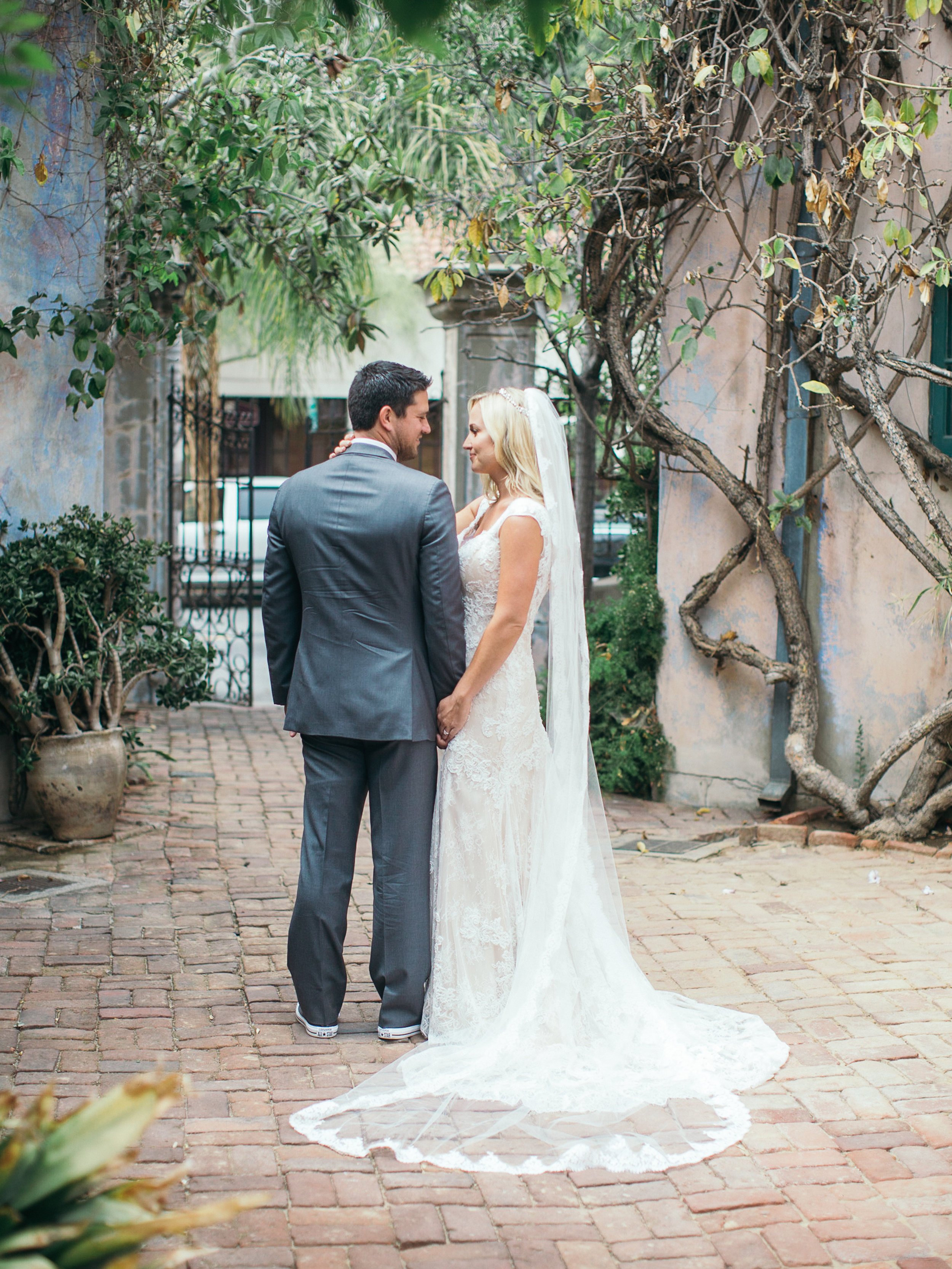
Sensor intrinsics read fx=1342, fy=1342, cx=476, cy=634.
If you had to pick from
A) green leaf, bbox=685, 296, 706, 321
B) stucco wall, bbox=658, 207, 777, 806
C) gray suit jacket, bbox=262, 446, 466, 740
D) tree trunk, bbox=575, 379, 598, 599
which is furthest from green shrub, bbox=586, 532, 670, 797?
gray suit jacket, bbox=262, 446, 466, 740

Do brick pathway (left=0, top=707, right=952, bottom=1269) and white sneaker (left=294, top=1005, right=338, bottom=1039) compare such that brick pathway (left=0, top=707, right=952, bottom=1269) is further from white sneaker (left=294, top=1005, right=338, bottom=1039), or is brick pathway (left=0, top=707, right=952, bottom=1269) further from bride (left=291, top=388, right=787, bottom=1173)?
bride (left=291, top=388, right=787, bottom=1173)

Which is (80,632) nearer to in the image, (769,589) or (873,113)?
(769,589)

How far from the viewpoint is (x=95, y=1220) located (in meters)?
1.88

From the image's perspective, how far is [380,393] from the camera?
4316 millimetres

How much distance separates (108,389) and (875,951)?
24.5 ft

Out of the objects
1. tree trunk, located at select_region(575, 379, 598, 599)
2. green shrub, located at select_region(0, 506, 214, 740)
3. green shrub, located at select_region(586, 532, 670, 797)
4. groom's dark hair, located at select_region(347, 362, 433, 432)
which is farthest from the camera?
tree trunk, located at select_region(575, 379, 598, 599)

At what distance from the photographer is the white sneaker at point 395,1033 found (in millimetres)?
4336

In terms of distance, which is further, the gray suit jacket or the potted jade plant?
the potted jade plant

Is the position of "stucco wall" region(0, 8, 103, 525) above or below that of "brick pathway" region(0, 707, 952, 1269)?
above

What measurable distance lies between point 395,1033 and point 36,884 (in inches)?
96.1

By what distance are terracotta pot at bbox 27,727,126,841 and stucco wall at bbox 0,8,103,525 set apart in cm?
122

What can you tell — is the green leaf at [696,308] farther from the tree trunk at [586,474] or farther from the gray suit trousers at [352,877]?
the gray suit trousers at [352,877]

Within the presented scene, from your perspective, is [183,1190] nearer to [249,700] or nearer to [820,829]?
[820,829]

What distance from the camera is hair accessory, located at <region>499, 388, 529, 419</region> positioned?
4.40m
